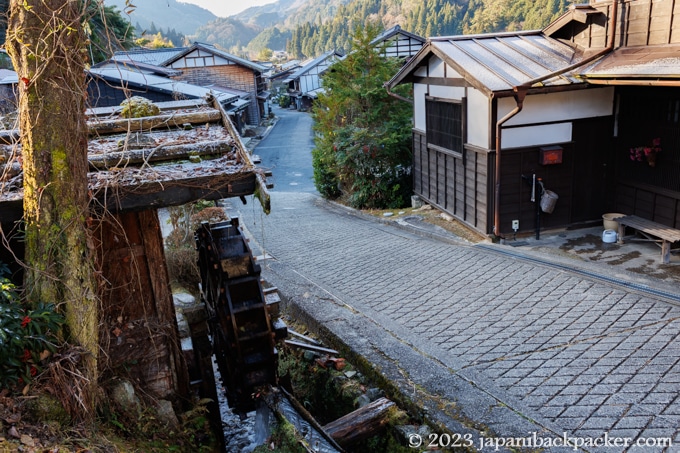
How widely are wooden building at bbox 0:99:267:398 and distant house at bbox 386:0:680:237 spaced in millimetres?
7075

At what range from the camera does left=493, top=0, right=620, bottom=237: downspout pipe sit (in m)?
10.2

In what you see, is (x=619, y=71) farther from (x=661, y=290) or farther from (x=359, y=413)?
(x=359, y=413)

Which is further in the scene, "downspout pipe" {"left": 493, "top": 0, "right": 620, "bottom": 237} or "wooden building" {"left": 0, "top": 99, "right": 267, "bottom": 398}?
"downspout pipe" {"left": 493, "top": 0, "right": 620, "bottom": 237}

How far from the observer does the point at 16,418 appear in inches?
138

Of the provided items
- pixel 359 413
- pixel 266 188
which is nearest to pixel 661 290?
pixel 359 413

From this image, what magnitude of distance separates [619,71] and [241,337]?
8357 millimetres

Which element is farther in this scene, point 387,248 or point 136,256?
point 387,248

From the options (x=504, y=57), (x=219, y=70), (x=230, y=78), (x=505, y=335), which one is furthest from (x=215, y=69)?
(x=505, y=335)

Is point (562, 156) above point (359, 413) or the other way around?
above

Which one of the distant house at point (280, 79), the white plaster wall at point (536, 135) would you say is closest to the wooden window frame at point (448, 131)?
the white plaster wall at point (536, 135)

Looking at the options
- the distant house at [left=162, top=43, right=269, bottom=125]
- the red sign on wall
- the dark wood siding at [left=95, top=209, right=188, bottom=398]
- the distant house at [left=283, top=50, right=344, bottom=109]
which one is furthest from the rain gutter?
the distant house at [left=283, top=50, right=344, bottom=109]

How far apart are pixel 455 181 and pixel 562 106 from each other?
3127 mm

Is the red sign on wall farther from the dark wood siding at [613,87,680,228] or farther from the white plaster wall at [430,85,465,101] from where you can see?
the white plaster wall at [430,85,465,101]

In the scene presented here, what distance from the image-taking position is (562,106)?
11305mm
